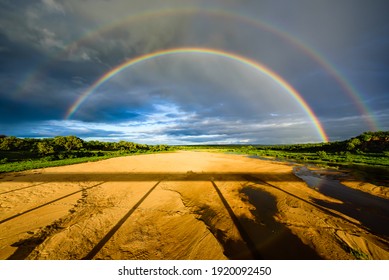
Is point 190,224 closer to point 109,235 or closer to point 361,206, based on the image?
point 109,235

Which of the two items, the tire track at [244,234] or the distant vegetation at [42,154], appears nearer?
the tire track at [244,234]

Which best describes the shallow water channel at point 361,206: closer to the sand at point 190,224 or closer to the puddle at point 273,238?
the sand at point 190,224

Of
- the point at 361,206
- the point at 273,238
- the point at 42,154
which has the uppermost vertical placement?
the point at 42,154

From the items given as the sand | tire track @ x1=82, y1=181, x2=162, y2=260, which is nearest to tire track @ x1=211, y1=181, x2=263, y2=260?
the sand

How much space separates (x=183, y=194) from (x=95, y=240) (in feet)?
19.1

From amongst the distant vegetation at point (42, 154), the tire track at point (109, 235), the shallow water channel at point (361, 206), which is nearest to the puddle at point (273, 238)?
the shallow water channel at point (361, 206)

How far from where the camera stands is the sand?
202 inches

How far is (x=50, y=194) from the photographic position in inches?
427

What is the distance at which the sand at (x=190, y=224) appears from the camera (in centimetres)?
514

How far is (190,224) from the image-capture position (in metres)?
6.89

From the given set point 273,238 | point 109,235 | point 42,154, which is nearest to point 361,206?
point 273,238

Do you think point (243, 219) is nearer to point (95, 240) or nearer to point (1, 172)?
point (95, 240)

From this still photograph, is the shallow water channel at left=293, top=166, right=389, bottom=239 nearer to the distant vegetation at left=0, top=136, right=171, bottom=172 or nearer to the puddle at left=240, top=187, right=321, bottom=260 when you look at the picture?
the puddle at left=240, top=187, right=321, bottom=260

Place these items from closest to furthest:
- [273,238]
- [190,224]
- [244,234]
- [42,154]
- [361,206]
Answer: [273,238] → [244,234] → [190,224] → [361,206] → [42,154]
